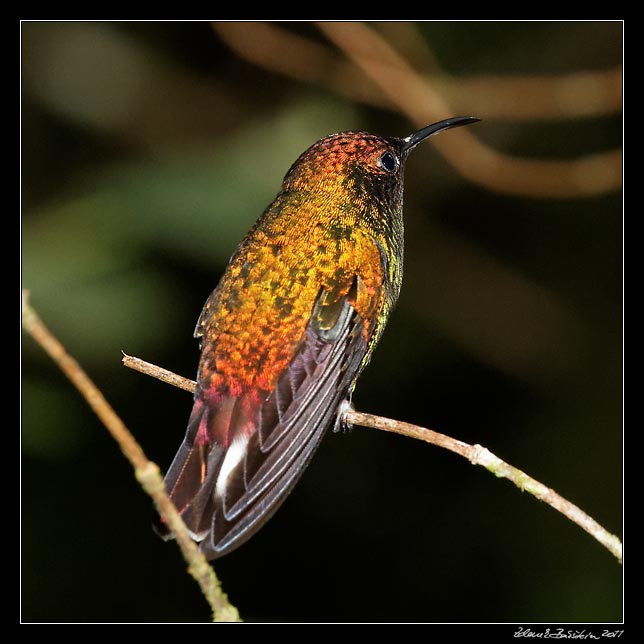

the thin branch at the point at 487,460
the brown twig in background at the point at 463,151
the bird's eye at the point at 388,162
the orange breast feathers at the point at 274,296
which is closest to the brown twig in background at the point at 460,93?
the brown twig in background at the point at 463,151

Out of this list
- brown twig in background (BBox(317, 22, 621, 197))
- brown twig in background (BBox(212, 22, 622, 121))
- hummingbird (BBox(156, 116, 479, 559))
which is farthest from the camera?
brown twig in background (BBox(212, 22, 622, 121))

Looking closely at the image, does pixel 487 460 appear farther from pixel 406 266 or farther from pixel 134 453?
pixel 406 266

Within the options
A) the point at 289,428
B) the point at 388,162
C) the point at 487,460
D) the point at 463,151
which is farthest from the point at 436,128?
the point at 487,460

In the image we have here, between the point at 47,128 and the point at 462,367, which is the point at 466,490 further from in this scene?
the point at 47,128

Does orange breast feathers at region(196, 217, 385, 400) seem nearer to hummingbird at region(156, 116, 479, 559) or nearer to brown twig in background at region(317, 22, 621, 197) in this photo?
hummingbird at region(156, 116, 479, 559)

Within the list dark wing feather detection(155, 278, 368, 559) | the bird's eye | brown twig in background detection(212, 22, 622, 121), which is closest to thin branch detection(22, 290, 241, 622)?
dark wing feather detection(155, 278, 368, 559)

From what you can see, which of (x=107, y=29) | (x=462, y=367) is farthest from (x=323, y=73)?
(x=462, y=367)
